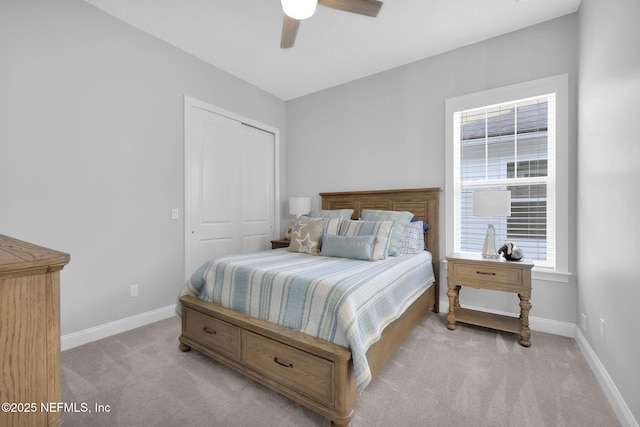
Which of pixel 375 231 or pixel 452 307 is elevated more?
pixel 375 231

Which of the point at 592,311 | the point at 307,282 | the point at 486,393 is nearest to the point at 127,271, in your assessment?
the point at 307,282

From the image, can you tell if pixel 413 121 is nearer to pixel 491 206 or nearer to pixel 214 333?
pixel 491 206

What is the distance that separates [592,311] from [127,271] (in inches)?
149

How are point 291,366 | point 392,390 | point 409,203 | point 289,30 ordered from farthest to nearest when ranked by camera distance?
1. point 409,203
2. point 289,30
3. point 392,390
4. point 291,366

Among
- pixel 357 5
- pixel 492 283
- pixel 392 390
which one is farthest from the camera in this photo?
pixel 492 283

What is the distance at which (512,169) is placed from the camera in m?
2.83

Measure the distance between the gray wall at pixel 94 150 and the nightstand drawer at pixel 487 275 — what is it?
9.36 ft

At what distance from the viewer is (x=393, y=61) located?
3305 mm

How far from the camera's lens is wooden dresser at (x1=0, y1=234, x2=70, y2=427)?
23.4 inches

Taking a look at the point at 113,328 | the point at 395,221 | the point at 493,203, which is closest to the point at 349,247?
the point at 395,221

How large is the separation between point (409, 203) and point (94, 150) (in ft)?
10.1

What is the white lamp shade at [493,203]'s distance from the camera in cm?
243

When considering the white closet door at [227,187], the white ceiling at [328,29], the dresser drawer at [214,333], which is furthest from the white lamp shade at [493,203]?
the white closet door at [227,187]

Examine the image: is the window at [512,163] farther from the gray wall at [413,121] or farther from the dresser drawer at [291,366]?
the dresser drawer at [291,366]
